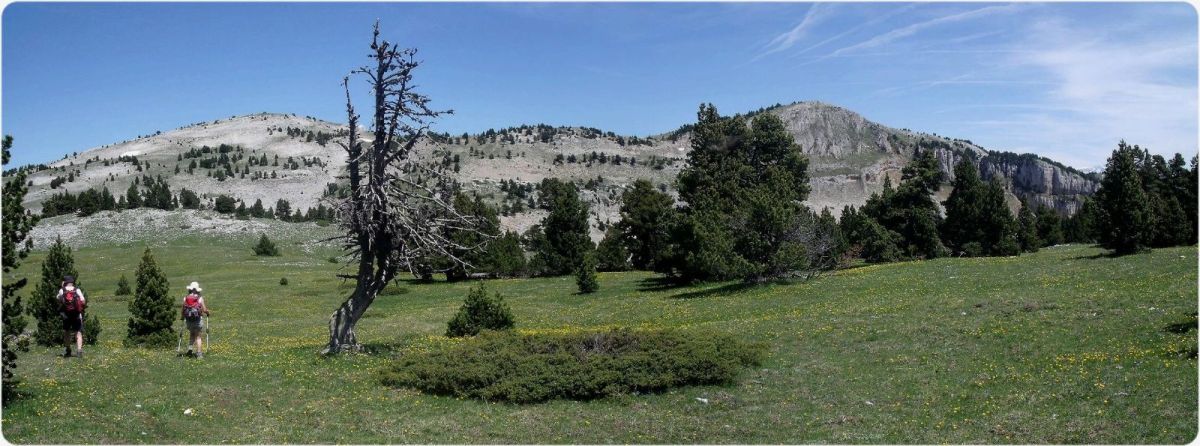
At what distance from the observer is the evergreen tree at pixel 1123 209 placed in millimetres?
41562

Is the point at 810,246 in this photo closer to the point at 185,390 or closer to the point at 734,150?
the point at 734,150

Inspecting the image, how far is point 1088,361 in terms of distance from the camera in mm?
16812

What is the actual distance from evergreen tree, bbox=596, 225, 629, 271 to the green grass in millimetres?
42081

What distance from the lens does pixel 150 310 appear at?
82.1 ft

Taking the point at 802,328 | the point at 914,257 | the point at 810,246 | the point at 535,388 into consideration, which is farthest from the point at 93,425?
the point at 914,257

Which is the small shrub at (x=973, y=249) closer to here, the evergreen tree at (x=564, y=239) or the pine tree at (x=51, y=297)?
the evergreen tree at (x=564, y=239)

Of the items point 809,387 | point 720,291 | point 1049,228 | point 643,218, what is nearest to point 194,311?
point 809,387

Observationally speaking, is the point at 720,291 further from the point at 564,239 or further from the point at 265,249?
the point at 265,249

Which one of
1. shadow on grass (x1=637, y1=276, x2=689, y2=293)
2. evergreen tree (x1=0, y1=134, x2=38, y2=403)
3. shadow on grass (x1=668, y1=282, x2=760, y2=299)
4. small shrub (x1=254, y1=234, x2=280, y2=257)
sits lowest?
shadow on grass (x1=637, y1=276, x2=689, y2=293)

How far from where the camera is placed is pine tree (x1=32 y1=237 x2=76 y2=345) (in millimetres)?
23656

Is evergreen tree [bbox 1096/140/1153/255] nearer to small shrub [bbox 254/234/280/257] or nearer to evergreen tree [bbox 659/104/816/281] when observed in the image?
evergreen tree [bbox 659/104/816/281]

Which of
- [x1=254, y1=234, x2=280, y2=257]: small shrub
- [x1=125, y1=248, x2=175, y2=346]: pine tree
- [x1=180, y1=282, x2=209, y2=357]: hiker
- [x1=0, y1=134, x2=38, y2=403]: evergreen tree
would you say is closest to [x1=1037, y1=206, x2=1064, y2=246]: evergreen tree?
[x1=254, y1=234, x2=280, y2=257]: small shrub

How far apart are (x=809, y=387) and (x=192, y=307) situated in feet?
54.0

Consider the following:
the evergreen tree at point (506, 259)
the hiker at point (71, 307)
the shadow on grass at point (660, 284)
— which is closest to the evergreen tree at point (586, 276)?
the shadow on grass at point (660, 284)
